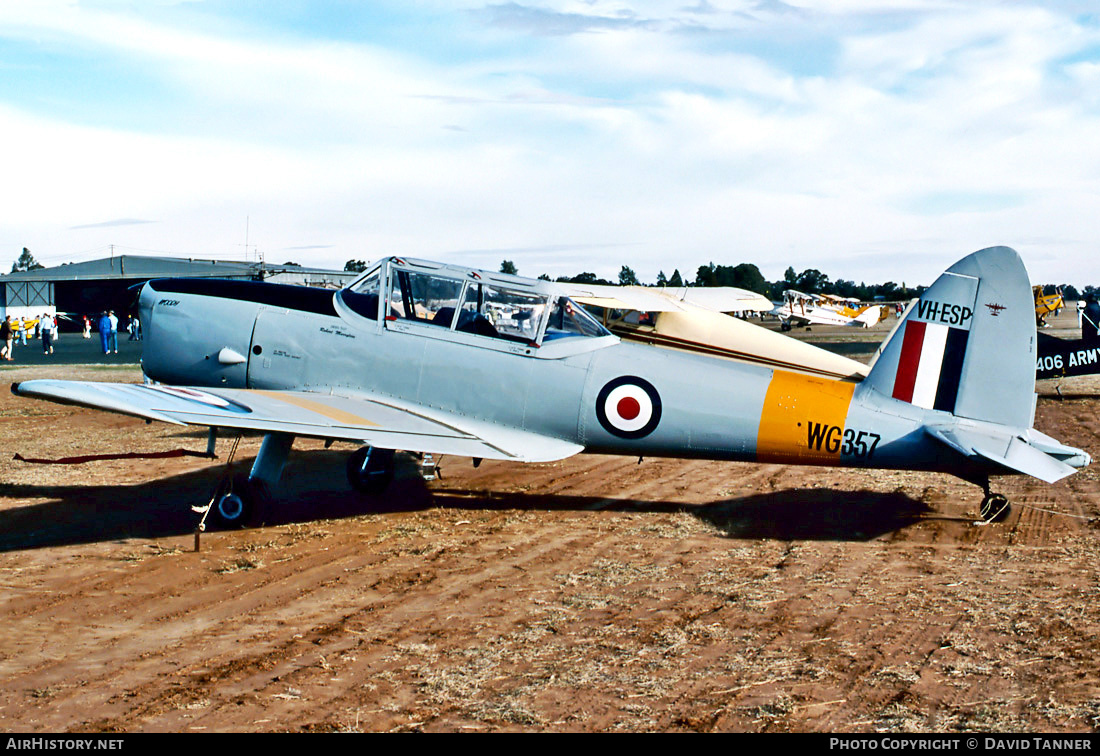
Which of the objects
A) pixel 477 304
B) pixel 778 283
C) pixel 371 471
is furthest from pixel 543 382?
pixel 778 283

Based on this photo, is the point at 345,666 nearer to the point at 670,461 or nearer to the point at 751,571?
the point at 751,571

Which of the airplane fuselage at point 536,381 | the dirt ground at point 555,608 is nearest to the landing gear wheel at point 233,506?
the dirt ground at point 555,608

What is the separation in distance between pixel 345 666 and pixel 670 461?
752cm

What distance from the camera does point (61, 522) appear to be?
311 inches

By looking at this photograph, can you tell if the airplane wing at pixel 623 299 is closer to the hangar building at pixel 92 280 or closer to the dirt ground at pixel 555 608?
the dirt ground at pixel 555 608

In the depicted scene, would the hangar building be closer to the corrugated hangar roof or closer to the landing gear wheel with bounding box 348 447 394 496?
the corrugated hangar roof

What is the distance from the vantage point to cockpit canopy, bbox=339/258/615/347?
818 cm

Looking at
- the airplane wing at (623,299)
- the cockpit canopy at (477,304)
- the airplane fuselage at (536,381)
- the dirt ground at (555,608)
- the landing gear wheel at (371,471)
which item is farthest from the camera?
the airplane wing at (623,299)

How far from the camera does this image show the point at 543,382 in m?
8.09

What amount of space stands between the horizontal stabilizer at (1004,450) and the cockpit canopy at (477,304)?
3.06m

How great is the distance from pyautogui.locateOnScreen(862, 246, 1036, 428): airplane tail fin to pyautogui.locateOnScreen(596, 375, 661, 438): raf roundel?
1951mm

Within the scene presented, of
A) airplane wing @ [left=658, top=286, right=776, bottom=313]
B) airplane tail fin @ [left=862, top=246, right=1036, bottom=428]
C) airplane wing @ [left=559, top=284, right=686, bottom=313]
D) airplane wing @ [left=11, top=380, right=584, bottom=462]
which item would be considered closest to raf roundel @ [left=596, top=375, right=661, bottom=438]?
airplane wing @ [left=11, top=380, right=584, bottom=462]

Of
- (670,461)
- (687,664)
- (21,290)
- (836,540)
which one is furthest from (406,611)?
(21,290)

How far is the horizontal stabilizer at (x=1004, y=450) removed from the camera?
682cm
